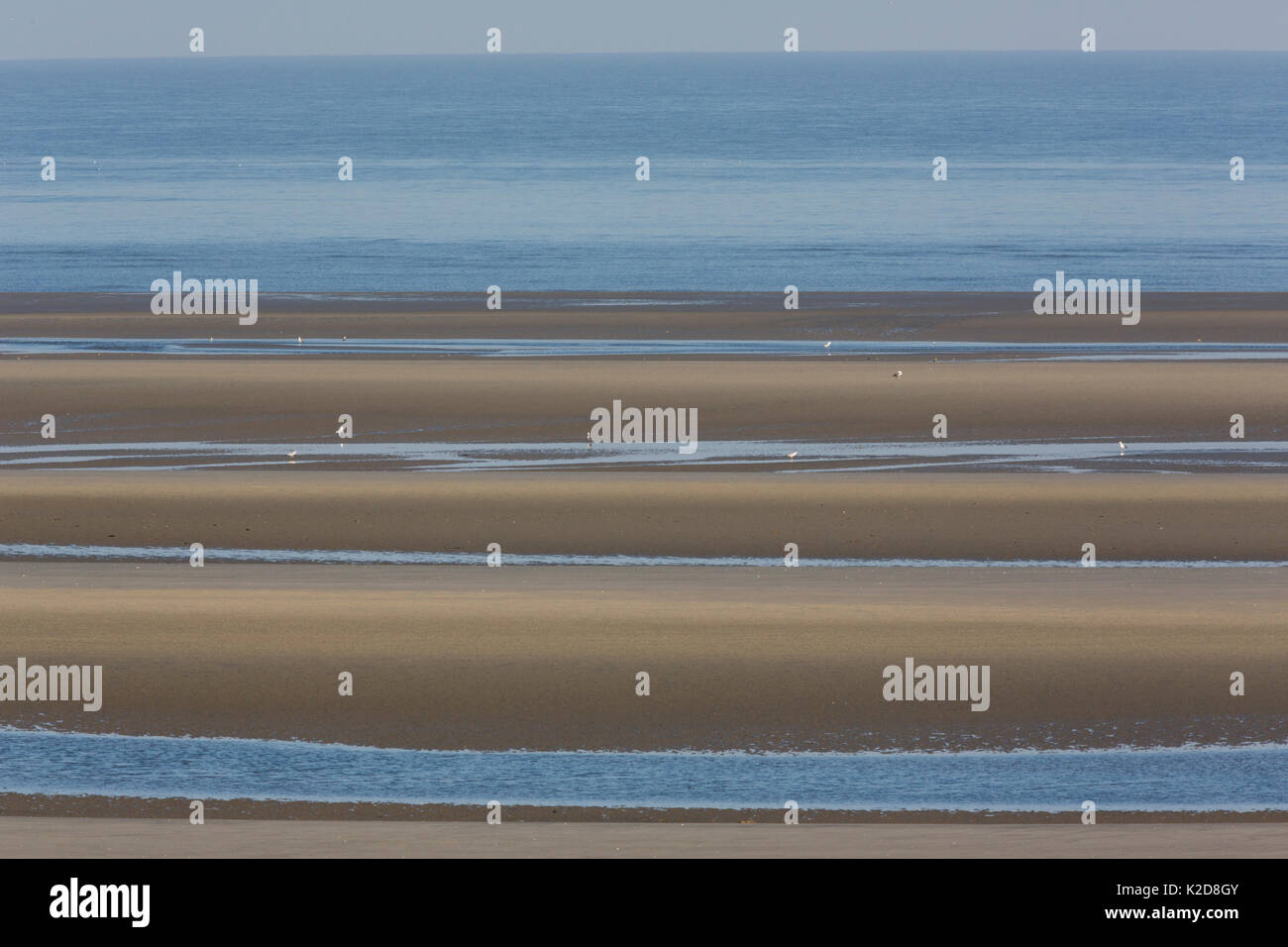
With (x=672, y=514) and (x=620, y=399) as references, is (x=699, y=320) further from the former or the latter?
(x=672, y=514)

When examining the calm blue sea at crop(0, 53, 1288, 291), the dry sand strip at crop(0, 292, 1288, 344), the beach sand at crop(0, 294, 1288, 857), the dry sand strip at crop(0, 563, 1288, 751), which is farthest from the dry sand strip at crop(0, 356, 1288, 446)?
the calm blue sea at crop(0, 53, 1288, 291)

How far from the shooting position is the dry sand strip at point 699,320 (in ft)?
98.4

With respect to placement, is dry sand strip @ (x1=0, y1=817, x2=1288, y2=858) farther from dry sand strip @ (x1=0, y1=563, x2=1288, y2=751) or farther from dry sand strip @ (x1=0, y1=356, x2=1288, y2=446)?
dry sand strip @ (x1=0, y1=356, x2=1288, y2=446)

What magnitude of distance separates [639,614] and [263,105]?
495ft

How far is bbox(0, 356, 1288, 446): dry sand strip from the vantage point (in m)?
20.9

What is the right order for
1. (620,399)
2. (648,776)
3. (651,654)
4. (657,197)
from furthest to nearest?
(657,197) < (620,399) < (651,654) < (648,776)

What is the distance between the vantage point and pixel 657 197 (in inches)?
2625

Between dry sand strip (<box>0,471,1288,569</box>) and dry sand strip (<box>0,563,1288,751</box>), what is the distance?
1.39 m

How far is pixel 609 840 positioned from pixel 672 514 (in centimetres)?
773

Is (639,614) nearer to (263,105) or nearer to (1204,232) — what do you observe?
(1204,232)

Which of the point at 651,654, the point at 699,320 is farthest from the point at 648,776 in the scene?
the point at 699,320

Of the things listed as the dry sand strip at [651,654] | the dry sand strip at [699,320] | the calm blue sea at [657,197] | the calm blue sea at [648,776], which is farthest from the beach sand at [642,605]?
the calm blue sea at [657,197]

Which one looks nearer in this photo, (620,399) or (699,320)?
(620,399)

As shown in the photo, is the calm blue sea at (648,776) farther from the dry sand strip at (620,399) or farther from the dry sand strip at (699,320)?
the dry sand strip at (699,320)
